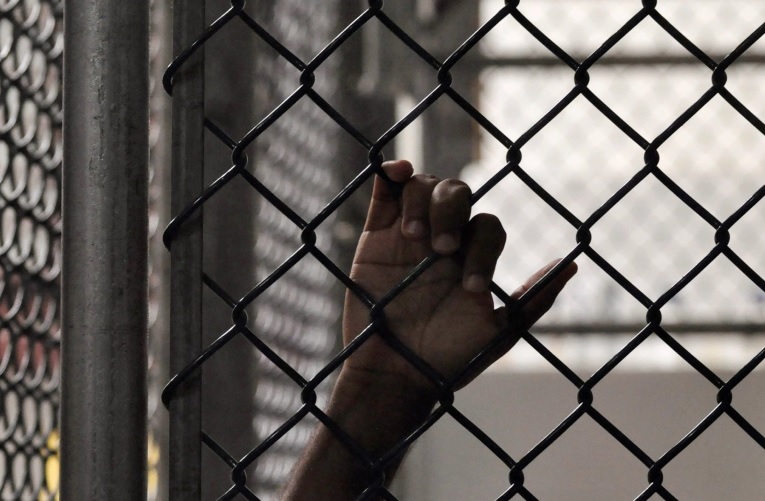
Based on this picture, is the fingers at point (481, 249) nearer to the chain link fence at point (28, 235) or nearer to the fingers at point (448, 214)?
the fingers at point (448, 214)

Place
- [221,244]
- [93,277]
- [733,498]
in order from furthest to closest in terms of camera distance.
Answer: [733,498] → [221,244] → [93,277]

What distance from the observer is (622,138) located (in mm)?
3662

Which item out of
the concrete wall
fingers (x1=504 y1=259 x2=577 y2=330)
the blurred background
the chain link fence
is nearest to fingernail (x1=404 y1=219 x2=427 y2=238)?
fingers (x1=504 y1=259 x2=577 y2=330)

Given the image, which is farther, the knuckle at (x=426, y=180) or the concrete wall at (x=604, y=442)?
the concrete wall at (x=604, y=442)

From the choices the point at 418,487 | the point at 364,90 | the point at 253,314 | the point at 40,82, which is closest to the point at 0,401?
the point at 253,314

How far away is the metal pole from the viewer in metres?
0.69

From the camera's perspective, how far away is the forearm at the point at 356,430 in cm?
95

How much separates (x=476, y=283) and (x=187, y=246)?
262mm

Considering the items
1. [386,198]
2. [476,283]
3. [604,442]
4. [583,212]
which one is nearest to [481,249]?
[476,283]

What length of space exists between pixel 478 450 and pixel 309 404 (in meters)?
3.01

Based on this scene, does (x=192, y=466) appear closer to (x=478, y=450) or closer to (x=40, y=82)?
(x=40, y=82)

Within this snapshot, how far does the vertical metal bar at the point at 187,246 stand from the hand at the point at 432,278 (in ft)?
0.60

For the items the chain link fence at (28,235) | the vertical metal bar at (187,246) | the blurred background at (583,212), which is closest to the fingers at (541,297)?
the vertical metal bar at (187,246)

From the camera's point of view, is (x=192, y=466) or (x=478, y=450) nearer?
(x=192, y=466)
